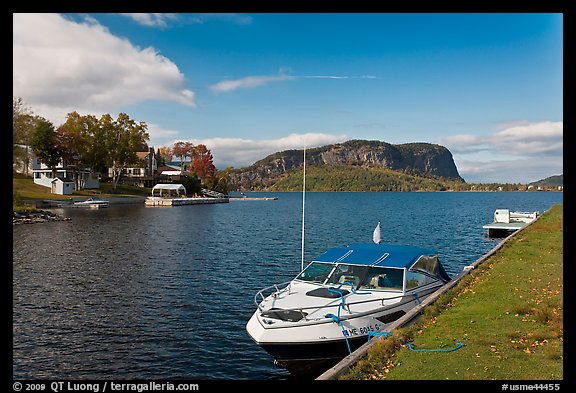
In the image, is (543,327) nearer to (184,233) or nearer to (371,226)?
(184,233)

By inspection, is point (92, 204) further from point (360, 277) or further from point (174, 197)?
point (360, 277)

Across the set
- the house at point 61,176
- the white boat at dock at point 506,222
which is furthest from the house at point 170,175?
the white boat at dock at point 506,222

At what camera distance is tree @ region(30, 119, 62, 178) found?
99.2m

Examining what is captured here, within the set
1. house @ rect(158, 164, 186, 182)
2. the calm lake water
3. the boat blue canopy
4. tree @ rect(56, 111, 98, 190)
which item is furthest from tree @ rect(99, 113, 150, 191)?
the boat blue canopy

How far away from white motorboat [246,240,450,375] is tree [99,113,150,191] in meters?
106

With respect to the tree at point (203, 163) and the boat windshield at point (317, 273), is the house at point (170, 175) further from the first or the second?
the boat windshield at point (317, 273)

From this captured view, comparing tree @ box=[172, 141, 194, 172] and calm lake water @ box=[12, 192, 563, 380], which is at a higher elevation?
tree @ box=[172, 141, 194, 172]

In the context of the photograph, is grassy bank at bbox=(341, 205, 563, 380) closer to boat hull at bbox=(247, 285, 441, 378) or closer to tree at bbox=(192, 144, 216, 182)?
boat hull at bbox=(247, 285, 441, 378)

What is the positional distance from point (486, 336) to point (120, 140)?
11658 centimetres

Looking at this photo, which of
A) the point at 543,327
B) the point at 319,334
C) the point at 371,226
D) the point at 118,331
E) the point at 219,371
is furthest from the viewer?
the point at 371,226

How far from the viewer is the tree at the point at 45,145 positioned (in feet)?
325
